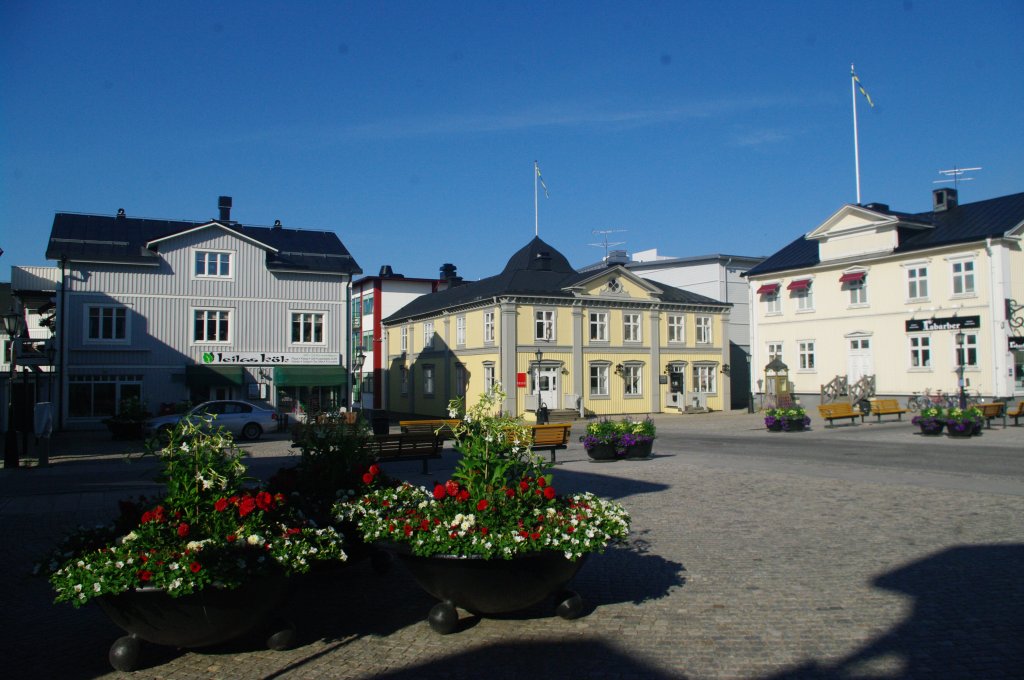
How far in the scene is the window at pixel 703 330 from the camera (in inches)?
1885

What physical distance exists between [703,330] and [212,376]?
28.1 metres

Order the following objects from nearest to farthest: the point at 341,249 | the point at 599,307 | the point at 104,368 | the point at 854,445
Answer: the point at 854,445 < the point at 104,368 < the point at 341,249 < the point at 599,307

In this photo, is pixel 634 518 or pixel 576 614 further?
pixel 634 518

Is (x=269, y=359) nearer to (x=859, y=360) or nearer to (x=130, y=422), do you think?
(x=130, y=422)

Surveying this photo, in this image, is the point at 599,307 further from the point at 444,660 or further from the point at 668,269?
the point at 444,660

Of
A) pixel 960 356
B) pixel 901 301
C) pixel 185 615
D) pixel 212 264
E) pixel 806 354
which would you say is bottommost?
pixel 185 615

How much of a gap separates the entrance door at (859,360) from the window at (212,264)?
1264 inches

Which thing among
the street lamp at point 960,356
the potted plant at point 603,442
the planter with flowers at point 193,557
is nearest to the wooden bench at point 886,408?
the street lamp at point 960,356

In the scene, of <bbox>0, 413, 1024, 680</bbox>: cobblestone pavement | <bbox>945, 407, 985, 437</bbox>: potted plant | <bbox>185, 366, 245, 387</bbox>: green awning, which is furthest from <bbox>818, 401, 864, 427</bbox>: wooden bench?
<bbox>185, 366, 245, 387</bbox>: green awning

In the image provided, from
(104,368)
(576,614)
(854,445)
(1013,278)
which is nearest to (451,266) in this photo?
(104,368)

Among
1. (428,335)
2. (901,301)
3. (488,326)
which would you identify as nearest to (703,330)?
(901,301)

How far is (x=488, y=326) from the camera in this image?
141 feet

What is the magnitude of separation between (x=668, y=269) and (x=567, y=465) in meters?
48.8

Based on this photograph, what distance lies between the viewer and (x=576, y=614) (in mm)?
6230
